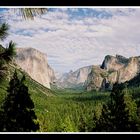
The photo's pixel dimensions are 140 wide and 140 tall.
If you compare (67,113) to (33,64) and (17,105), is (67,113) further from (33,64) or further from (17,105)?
(17,105)

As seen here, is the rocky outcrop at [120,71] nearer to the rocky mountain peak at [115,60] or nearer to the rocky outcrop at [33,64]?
the rocky mountain peak at [115,60]

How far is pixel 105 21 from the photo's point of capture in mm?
3689

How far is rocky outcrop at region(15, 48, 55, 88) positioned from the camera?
338cm

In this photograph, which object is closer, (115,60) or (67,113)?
(115,60)

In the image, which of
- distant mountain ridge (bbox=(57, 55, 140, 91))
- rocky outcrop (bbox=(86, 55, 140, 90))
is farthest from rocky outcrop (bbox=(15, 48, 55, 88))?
rocky outcrop (bbox=(86, 55, 140, 90))

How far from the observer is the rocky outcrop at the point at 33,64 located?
11.1 ft

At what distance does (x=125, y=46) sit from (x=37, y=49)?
1029mm

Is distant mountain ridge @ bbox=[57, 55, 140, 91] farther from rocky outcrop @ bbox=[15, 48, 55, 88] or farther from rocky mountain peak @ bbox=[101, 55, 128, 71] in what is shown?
rocky outcrop @ bbox=[15, 48, 55, 88]

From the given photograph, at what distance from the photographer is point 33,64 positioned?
4.76m

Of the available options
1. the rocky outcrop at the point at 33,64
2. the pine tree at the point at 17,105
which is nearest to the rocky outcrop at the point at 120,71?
the rocky outcrop at the point at 33,64

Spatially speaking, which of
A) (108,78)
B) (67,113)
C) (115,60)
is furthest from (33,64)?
Result: (67,113)
